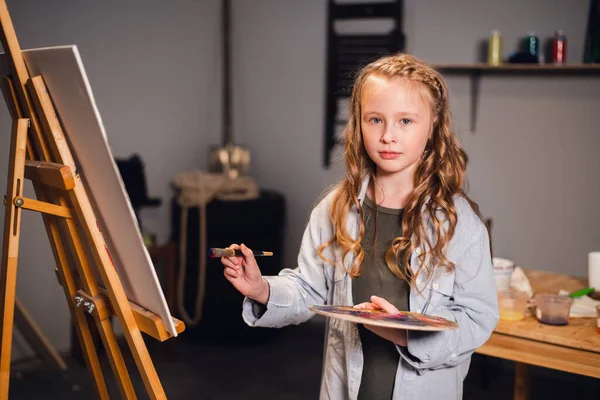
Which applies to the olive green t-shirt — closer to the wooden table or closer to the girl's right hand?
the girl's right hand

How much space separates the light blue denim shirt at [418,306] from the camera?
1542 mm

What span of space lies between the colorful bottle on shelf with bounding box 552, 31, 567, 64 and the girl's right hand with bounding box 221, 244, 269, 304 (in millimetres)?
2525

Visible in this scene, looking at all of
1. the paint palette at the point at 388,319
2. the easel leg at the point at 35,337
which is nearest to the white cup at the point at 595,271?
the paint palette at the point at 388,319

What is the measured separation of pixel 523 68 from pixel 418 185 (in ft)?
7.33

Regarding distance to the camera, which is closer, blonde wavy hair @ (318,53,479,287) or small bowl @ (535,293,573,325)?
blonde wavy hair @ (318,53,479,287)

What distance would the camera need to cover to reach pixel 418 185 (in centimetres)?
167

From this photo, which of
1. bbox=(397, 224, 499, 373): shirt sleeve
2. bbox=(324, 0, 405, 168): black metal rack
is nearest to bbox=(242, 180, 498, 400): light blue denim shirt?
bbox=(397, 224, 499, 373): shirt sleeve

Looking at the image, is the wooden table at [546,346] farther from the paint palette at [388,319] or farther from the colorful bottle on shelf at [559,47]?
the colorful bottle on shelf at [559,47]

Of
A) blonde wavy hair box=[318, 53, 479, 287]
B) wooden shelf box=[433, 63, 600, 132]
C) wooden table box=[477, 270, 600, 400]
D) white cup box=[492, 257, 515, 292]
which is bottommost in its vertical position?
wooden table box=[477, 270, 600, 400]

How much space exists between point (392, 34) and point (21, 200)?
9.53 ft

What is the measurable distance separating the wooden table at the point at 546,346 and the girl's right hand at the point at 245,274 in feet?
2.47

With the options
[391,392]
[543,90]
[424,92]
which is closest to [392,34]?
[543,90]

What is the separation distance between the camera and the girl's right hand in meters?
1.55

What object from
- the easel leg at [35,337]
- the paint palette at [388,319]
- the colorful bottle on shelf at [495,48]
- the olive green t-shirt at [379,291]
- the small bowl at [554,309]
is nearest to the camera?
the paint palette at [388,319]
